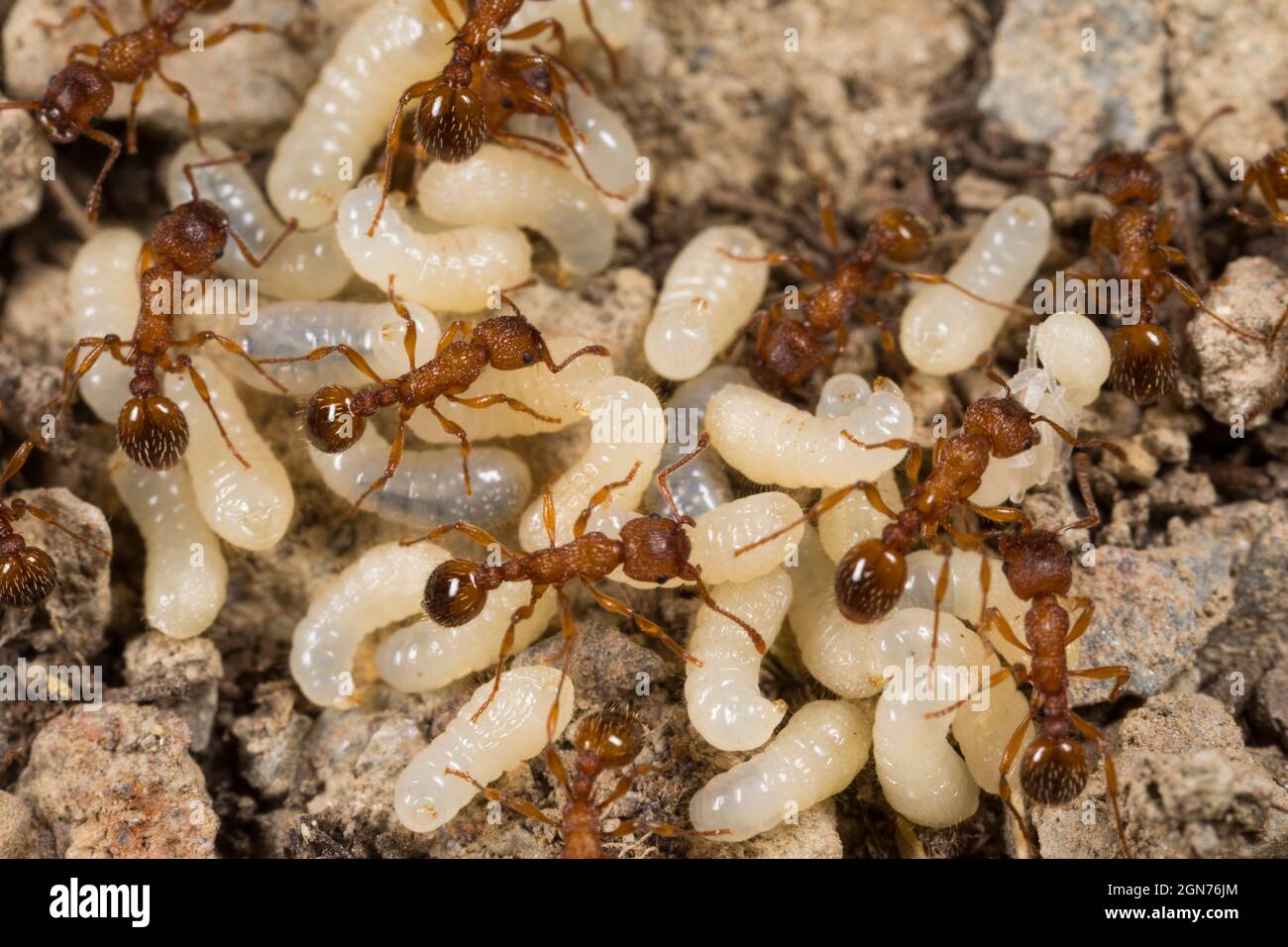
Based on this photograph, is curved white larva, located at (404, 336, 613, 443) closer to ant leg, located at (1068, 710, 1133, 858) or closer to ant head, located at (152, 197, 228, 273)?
ant head, located at (152, 197, 228, 273)

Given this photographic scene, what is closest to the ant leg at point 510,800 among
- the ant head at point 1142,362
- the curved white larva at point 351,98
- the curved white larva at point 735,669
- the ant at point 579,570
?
the ant at point 579,570

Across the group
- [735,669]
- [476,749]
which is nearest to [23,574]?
[476,749]

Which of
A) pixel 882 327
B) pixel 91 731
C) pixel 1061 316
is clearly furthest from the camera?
pixel 882 327

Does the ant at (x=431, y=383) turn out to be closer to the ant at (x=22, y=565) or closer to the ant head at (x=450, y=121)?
the ant head at (x=450, y=121)

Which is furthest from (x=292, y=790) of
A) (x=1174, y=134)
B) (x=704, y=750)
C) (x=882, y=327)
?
(x=1174, y=134)

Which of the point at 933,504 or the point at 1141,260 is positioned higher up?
the point at 1141,260

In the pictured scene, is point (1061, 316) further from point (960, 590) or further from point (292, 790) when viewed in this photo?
point (292, 790)

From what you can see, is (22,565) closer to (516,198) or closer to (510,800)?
(510,800)
